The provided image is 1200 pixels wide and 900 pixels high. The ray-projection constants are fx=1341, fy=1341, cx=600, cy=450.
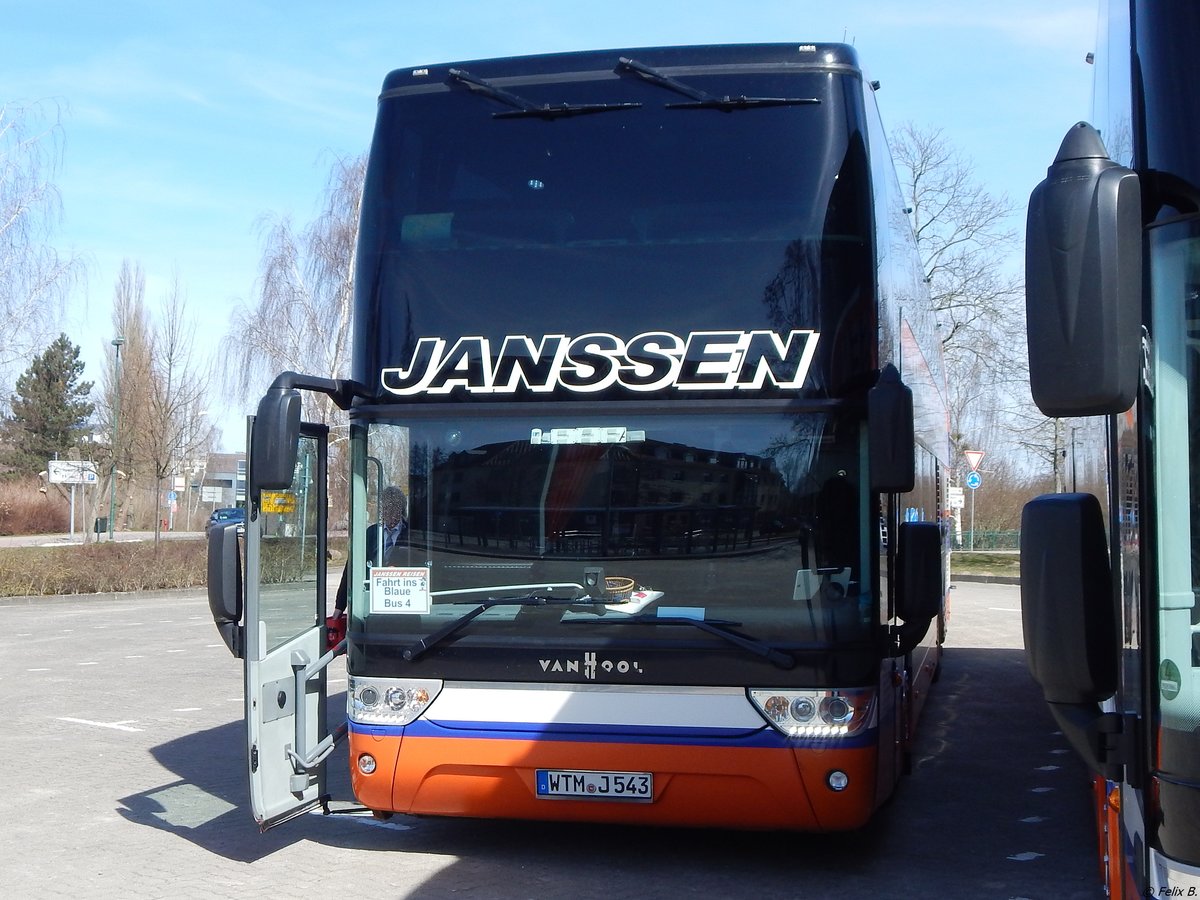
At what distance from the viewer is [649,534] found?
20.9ft

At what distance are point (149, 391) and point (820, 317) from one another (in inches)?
1704

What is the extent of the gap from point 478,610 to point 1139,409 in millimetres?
3939

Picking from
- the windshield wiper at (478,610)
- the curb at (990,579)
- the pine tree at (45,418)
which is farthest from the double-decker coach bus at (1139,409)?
the pine tree at (45,418)

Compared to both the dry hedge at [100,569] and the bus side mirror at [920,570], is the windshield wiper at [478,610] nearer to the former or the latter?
the bus side mirror at [920,570]

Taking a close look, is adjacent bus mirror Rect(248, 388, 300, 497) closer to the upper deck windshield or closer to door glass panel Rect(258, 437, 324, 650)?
door glass panel Rect(258, 437, 324, 650)

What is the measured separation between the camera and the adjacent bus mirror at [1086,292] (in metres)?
2.72

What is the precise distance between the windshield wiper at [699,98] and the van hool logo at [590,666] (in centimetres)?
272

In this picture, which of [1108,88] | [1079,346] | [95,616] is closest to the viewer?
[1079,346]

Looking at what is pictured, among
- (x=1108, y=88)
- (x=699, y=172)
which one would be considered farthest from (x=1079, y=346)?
(x=699, y=172)

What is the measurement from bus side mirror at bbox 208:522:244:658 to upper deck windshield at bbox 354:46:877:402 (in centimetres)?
106

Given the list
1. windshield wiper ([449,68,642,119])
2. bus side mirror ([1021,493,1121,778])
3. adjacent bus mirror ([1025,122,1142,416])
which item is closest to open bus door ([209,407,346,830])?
windshield wiper ([449,68,642,119])

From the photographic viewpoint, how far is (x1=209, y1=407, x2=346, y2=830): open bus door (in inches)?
257

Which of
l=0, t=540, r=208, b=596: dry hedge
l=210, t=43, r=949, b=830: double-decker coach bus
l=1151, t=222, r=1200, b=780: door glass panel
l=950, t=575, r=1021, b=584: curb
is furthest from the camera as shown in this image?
l=950, t=575, r=1021, b=584: curb

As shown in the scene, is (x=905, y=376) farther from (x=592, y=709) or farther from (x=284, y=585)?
(x=284, y=585)
